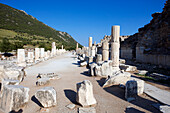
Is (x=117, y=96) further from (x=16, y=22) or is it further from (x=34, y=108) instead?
(x=16, y=22)

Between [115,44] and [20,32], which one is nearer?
[115,44]

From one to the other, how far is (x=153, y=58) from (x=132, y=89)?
9.74 metres

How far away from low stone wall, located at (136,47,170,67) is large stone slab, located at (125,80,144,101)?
25.8ft

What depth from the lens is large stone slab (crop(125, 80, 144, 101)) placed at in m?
4.62

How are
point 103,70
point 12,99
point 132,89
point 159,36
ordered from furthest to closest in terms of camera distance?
point 159,36 < point 103,70 < point 132,89 < point 12,99

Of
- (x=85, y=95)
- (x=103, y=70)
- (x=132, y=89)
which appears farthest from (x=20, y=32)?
(x=132, y=89)

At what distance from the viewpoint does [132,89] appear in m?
4.72

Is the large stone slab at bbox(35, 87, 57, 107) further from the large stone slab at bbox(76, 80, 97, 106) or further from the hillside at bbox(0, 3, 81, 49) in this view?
the hillside at bbox(0, 3, 81, 49)

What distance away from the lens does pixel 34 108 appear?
3.87 metres

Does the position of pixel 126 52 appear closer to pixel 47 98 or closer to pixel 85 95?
pixel 85 95

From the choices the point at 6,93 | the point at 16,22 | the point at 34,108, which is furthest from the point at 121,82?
the point at 16,22

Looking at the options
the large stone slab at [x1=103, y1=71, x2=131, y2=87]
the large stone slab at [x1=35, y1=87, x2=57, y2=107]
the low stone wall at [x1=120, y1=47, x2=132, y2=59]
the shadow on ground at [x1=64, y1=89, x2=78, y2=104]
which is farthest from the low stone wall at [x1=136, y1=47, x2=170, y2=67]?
the large stone slab at [x1=35, y1=87, x2=57, y2=107]

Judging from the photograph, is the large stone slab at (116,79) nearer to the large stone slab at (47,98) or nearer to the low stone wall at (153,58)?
the large stone slab at (47,98)

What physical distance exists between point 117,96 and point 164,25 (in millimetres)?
13880
